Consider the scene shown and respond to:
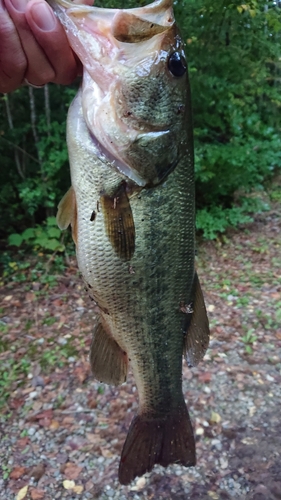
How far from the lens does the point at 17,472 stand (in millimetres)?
3168

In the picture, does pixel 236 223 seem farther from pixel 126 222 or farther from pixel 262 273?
pixel 126 222

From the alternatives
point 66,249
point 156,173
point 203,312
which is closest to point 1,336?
point 66,249

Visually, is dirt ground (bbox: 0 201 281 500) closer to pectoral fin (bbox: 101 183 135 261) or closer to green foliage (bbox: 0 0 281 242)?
green foliage (bbox: 0 0 281 242)

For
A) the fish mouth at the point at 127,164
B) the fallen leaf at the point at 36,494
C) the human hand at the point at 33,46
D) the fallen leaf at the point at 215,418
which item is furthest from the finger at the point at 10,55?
the fallen leaf at the point at 215,418

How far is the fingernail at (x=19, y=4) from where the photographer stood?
1.37 metres

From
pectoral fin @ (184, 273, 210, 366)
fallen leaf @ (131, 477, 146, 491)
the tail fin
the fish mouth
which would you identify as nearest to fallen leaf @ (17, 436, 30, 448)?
fallen leaf @ (131, 477, 146, 491)

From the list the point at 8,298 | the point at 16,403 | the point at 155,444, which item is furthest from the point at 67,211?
the point at 8,298

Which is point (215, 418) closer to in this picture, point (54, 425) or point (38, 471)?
point (54, 425)

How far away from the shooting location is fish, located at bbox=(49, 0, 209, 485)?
1409 millimetres

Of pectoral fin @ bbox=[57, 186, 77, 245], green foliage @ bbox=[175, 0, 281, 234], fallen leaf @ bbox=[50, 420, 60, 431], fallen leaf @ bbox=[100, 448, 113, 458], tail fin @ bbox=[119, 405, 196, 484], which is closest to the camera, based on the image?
pectoral fin @ bbox=[57, 186, 77, 245]

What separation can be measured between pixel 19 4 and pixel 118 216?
732 mm

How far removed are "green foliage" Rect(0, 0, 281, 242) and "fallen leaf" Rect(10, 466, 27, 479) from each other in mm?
2556

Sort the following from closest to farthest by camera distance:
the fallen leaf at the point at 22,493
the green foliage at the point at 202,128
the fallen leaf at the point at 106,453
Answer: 1. the fallen leaf at the point at 22,493
2. the fallen leaf at the point at 106,453
3. the green foliage at the point at 202,128

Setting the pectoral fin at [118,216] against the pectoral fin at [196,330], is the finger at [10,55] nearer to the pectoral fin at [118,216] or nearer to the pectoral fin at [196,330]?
the pectoral fin at [118,216]
